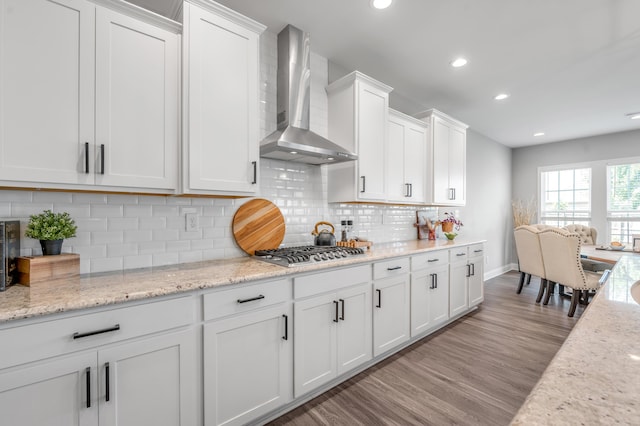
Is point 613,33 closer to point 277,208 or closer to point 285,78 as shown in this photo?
point 285,78

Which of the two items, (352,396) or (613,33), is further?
(613,33)

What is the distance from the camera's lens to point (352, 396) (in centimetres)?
213

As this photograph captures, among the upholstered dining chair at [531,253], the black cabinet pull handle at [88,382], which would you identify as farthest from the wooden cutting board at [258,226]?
the upholstered dining chair at [531,253]

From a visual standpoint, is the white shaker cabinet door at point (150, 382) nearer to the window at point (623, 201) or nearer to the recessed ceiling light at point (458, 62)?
the recessed ceiling light at point (458, 62)

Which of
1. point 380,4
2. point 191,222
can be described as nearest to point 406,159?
point 380,4

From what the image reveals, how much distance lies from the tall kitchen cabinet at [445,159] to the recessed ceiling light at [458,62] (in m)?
0.69

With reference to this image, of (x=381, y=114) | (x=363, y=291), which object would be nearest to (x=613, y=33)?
(x=381, y=114)

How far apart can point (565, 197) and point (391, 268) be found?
583 centimetres

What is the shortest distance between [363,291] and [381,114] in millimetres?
1817

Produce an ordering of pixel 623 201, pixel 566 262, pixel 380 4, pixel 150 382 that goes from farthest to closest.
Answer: pixel 623 201
pixel 566 262
pixel 380 4
pixel 150 382

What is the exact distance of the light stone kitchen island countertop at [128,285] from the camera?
1176mm

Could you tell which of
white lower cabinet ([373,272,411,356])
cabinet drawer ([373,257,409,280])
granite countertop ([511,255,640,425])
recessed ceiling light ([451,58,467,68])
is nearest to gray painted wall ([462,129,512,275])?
recessed ceiling light ([451,58,467,68])

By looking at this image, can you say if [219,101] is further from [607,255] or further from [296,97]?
[607,255]

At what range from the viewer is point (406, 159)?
3.51m
